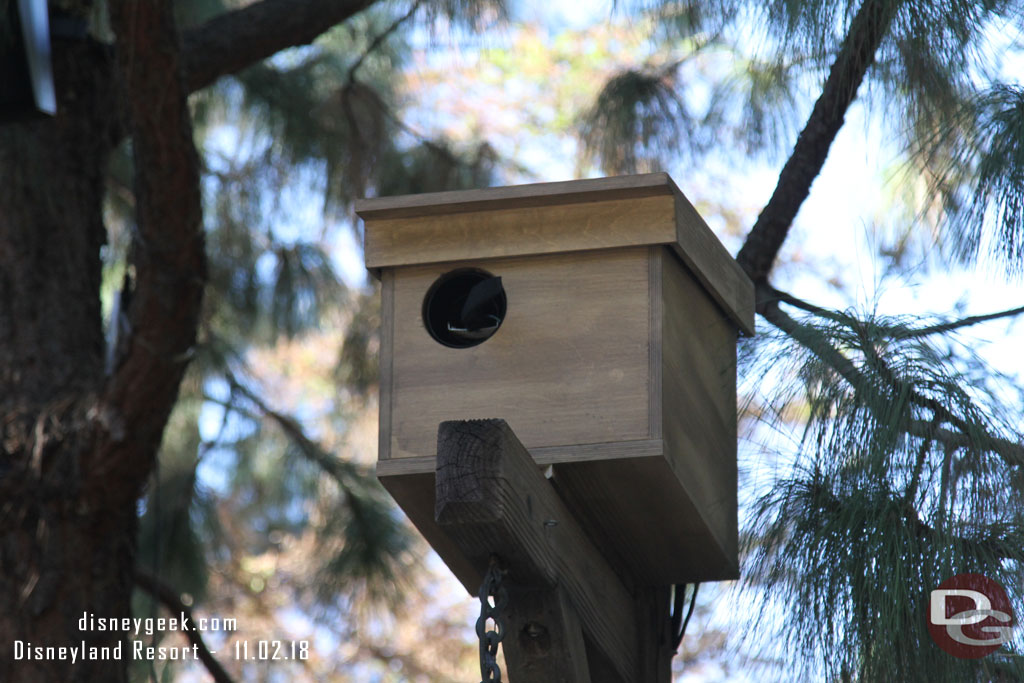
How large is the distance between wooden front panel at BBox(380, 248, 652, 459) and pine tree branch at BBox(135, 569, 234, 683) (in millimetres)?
1425

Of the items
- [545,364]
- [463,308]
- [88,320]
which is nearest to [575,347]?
[545,364]

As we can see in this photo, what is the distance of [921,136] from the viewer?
1.99 metres

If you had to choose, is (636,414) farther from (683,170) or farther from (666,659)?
(683,170)

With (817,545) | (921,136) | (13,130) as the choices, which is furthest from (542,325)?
(13,130)

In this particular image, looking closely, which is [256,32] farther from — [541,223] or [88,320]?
[541,223]

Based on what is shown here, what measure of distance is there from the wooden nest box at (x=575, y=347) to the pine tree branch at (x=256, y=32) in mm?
1156

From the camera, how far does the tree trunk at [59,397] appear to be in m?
2.48

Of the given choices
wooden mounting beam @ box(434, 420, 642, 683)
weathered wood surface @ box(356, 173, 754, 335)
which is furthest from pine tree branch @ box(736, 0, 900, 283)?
wooden mounting beam @ box(434, 420, 642, 683)

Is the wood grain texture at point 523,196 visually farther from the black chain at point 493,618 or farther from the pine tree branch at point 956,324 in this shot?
the black chain at point 493,618

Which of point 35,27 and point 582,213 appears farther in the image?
point 35,27

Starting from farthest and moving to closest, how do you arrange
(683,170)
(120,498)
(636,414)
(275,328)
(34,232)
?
(275,328) → (683,170) → (34,232) → (120,498) → (636,414)

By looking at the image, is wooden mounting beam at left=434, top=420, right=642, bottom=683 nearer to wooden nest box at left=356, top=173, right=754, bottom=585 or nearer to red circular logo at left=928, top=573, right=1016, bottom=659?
wooden nest box at left=356, top=173, right=754, bottom=585

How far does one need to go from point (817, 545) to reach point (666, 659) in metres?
0.30

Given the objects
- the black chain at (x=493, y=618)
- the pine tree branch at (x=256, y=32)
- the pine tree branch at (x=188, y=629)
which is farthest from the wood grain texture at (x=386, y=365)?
the pine tree branch at (x=188, y=629)
